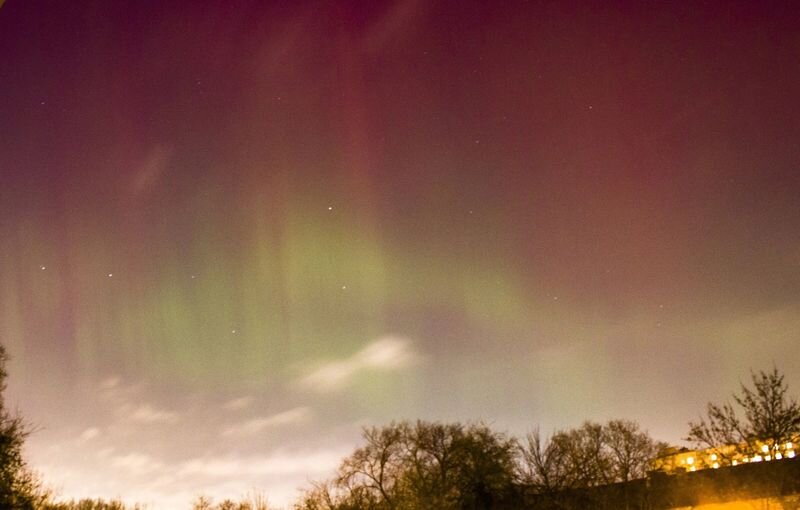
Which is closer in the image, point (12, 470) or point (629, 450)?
point (12, 470)

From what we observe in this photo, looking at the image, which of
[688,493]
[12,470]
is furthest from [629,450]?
[12,470]

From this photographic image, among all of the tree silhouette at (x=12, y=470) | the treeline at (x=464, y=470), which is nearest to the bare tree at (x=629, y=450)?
the treeline at (x=464, y=470)

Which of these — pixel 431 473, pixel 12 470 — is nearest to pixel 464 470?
pixel 431 473

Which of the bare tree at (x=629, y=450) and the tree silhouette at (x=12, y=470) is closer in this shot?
the tree silhouette at (x=12, y=470)

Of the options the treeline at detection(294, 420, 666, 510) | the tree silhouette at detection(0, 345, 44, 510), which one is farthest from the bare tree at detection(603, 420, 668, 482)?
the tree silhouette at detection(0, 345, 44, 510)

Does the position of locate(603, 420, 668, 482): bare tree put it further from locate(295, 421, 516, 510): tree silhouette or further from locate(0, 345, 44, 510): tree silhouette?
locate(0, 345, 44, 510): tree silhouette

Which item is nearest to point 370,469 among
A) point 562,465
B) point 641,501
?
point 562,465

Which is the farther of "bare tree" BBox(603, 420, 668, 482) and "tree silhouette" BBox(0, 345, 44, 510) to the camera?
"bare tree" BBox(603, 420, 668, 482)

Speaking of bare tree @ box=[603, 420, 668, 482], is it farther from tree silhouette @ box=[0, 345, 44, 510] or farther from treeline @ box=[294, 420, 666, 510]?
tree silhouette @ box=[0, 345, 44, 510]

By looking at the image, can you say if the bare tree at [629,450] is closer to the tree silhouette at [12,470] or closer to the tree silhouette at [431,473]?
the tree silhouette at [431,473]

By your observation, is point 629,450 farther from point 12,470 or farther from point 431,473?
point 12,470

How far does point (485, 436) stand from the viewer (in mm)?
65125

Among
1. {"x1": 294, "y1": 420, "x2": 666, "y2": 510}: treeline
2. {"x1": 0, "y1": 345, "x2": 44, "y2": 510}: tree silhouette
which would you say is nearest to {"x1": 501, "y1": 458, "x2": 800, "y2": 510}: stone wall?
{"x1": 294, "y1": 420, "x2": 666, "y2": 510}: treeline

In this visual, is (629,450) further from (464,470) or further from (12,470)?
(12,470)
